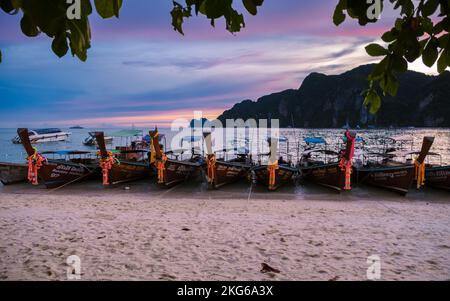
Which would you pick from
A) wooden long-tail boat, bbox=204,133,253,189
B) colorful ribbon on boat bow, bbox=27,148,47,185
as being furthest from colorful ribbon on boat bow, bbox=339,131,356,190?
colorful ribbon on boat bow, bbox=27,148,47,185

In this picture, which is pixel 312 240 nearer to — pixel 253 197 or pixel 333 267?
pixel 333 267

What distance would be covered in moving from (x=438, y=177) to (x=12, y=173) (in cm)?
2451

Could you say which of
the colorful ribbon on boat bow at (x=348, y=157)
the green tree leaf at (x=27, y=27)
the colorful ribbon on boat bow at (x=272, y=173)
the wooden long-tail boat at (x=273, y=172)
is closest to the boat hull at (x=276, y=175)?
the wooden long-tail boat at (x=273, y=172)

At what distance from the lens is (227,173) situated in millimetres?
17500

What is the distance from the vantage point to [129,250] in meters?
6.30

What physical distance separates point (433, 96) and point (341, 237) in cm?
16674

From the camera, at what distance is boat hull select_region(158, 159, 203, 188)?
56.7ft

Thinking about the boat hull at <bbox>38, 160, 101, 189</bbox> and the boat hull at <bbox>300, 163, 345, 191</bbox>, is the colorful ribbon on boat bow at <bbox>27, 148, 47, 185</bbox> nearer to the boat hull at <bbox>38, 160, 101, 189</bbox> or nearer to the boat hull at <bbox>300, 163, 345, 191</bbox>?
the boat hull at <bbox>38, 160, 101, 189</bbox>

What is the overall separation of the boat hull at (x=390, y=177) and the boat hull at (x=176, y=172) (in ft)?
33.2

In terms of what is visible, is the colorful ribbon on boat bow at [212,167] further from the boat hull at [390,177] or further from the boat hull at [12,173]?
the boat hull at [12,173]

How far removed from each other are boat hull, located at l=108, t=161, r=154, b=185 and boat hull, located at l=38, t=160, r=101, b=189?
2158mm

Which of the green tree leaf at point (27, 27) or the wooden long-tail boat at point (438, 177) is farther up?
the green tree leaf at point (27, 27)

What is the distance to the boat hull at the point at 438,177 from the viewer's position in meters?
15.9

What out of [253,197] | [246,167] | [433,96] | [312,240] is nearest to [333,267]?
[312,240]
